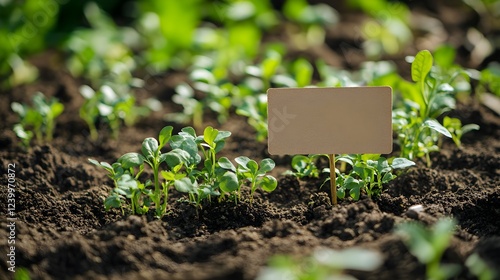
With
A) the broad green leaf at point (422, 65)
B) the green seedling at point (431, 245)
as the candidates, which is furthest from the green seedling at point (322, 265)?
the broad green leaf at point (422, 65)

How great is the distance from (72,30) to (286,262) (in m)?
2.94

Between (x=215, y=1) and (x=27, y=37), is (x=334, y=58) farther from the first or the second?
(x=27, y=37)

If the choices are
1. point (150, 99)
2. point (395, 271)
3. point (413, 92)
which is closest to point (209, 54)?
point (150, 99)

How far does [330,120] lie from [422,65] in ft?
1.50

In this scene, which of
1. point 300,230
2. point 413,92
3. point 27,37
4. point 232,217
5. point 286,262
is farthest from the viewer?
point 27,37

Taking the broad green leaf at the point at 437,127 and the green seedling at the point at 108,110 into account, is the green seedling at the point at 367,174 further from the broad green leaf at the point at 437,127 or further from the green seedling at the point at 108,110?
the green seedling at the point at 108,110

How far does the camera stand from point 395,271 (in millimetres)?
1556

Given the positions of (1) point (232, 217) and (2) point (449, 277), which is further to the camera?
(1) point (232, 217)

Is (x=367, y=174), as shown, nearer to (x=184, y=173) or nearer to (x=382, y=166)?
(x=382, y=166)

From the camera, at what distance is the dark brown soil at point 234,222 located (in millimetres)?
1668

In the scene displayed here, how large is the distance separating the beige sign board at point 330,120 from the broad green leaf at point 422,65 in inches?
12.2

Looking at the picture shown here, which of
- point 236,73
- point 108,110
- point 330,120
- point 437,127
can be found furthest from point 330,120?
point 236,73

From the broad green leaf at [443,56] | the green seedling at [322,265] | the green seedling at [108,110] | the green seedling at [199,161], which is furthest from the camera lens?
the broad green leaf at [443,56]

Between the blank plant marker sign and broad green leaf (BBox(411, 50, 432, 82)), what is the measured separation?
12.2 inches
